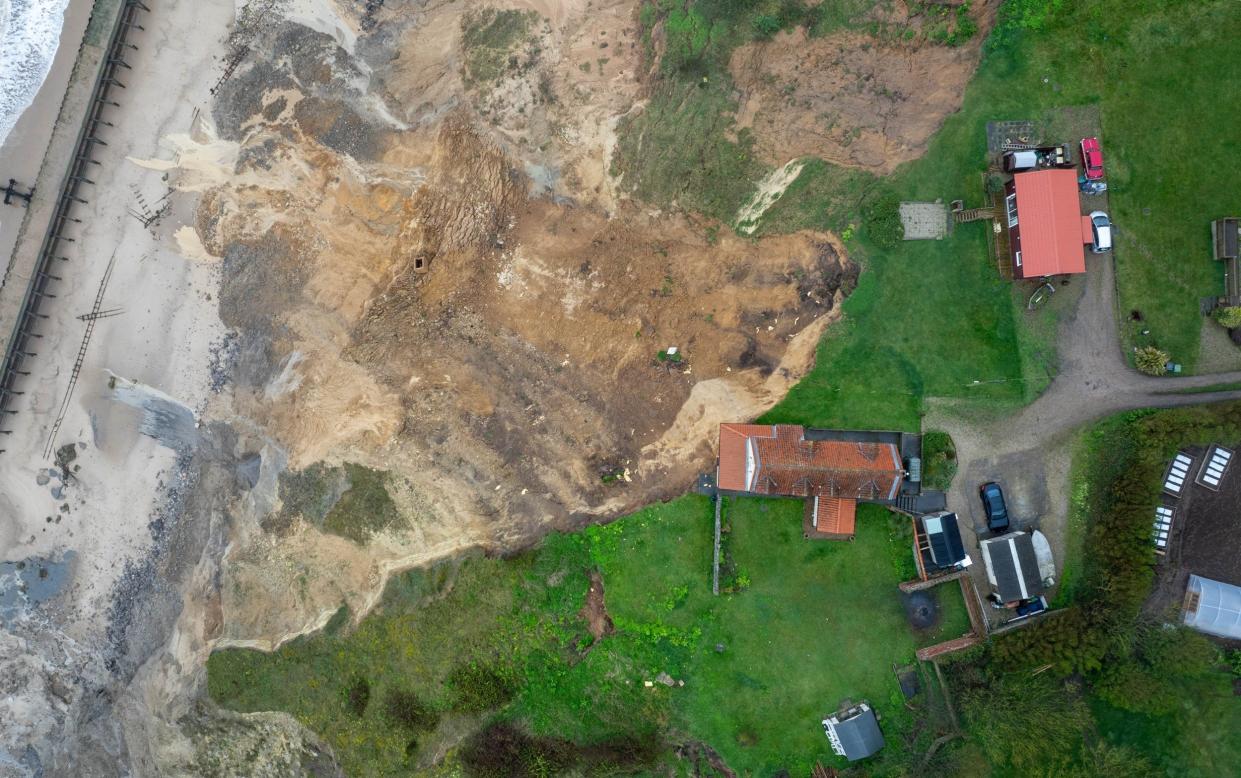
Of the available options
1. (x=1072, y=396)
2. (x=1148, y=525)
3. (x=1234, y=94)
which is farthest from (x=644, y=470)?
(x=1234, y=94)

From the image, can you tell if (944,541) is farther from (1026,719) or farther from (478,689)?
(478,689)

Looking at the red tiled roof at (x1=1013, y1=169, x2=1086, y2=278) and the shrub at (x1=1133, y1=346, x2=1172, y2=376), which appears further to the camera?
the shrub at (x1=1133, y1=346, x2=1172, y2=376)

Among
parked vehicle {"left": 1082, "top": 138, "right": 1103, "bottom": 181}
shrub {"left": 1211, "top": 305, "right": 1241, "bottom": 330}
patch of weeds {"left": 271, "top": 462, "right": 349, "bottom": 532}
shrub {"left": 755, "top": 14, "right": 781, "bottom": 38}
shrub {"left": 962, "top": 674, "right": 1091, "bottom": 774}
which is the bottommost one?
patch of weeds {"left": 271, "top": 462, "right": 349, "bottom": 532}

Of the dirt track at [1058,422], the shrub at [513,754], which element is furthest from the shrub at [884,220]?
the shrub at [513,754]

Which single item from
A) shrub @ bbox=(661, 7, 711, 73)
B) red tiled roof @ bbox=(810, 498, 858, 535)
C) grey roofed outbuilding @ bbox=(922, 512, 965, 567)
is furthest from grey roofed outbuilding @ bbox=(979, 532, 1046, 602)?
shrub @ bbox=(661, 7, 711, 73)

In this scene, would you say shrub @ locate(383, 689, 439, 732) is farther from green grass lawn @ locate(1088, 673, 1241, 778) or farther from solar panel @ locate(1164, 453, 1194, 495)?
solar panel @ locate(1164, 453, 1194, 495)

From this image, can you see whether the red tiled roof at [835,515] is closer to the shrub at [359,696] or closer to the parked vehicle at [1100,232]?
the parked vehicle at [1100,232]

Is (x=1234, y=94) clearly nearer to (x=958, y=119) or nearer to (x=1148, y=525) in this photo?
(x=958, y=119)
